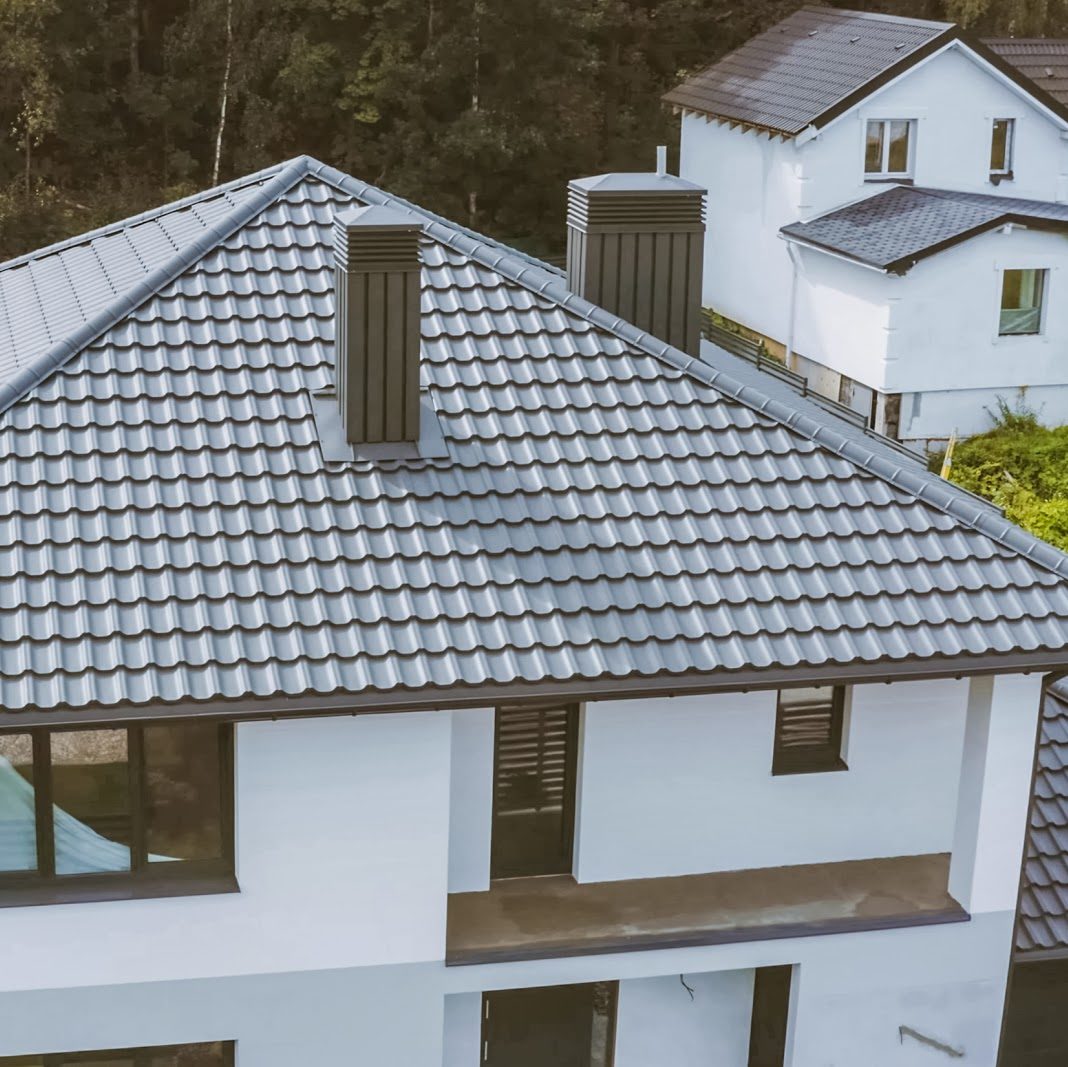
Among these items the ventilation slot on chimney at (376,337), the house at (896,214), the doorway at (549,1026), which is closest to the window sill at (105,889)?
the doorway at (549,1026)

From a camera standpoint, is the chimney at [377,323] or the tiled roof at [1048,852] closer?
the chimney at [377,323]

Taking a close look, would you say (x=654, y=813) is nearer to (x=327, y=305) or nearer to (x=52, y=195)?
(x=327, y=305)

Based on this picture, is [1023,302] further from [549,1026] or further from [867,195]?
[549,1026]

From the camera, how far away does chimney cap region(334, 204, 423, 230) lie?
12.4 meters

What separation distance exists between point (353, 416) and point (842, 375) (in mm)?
23501

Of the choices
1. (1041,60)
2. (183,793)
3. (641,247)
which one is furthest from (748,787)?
(1041,60)

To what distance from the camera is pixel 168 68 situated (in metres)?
47.7

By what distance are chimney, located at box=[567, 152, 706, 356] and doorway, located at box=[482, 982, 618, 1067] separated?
20.1 feet

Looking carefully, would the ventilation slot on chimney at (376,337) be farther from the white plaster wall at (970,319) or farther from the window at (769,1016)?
the white plaster wall at (970,319)

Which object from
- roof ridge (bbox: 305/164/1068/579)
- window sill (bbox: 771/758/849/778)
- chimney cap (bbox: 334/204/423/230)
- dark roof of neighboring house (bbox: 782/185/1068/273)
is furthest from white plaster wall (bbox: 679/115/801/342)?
chimney cap (bbox: 334/204/423/230)

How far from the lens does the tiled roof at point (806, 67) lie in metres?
35.2

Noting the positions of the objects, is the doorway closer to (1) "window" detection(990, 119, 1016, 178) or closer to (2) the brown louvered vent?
(2) the brown louvered vent

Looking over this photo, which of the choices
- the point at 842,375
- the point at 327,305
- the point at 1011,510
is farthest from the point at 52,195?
the point at 327,305

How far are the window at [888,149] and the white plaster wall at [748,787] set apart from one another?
24.4m
